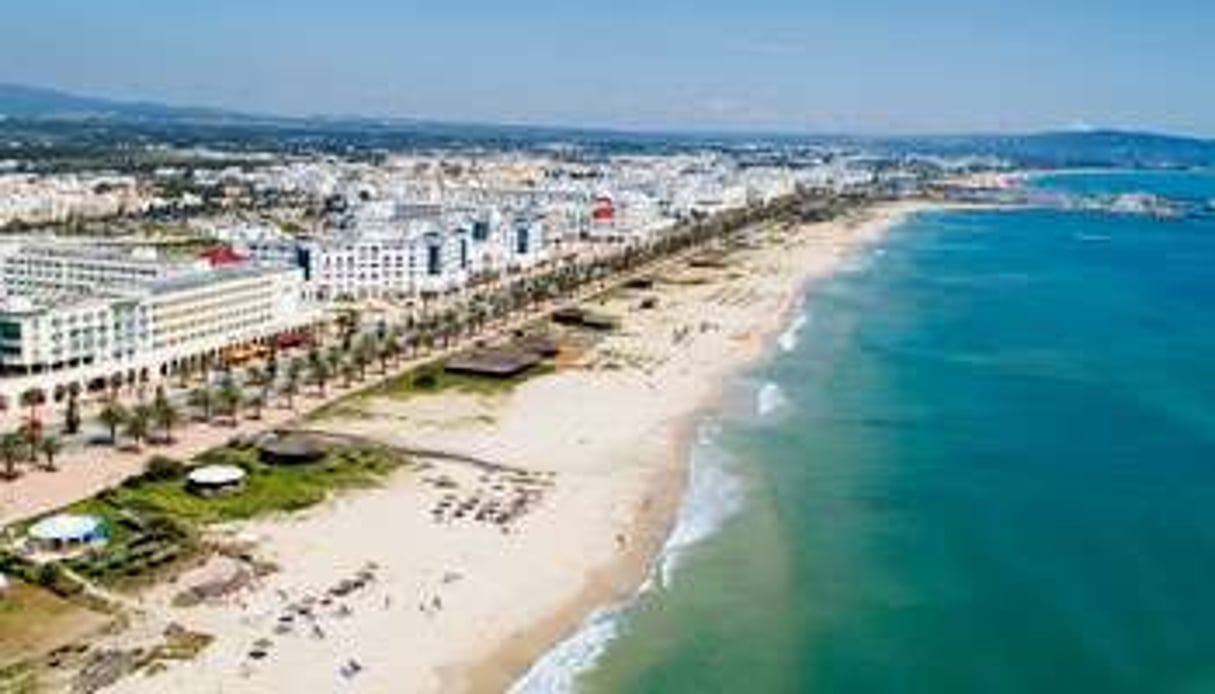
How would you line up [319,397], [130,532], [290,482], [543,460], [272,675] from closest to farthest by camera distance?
[272,675] → [130,532] → [290,482] → [543,460] → [319,397]

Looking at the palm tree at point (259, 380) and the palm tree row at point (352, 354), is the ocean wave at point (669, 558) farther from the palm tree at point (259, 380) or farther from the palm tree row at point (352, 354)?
the palm tree at point (259, 380)

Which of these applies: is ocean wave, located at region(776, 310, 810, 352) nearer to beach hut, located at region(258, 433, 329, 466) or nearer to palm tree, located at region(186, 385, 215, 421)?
palm tree, located at region(186, 385, 215, 421)

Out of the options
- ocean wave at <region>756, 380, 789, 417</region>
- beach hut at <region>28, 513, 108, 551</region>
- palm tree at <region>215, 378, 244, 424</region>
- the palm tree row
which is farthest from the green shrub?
ocean wave at <region>756, 380, 789, 417</region>

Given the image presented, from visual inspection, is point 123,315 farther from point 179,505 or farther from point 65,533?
point 65,533

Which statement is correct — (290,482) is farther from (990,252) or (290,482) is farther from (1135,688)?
(990,252)

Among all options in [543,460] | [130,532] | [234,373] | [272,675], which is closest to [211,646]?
[272,675]

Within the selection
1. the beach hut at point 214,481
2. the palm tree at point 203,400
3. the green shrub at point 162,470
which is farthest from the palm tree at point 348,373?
the beach hut at point 214,481
